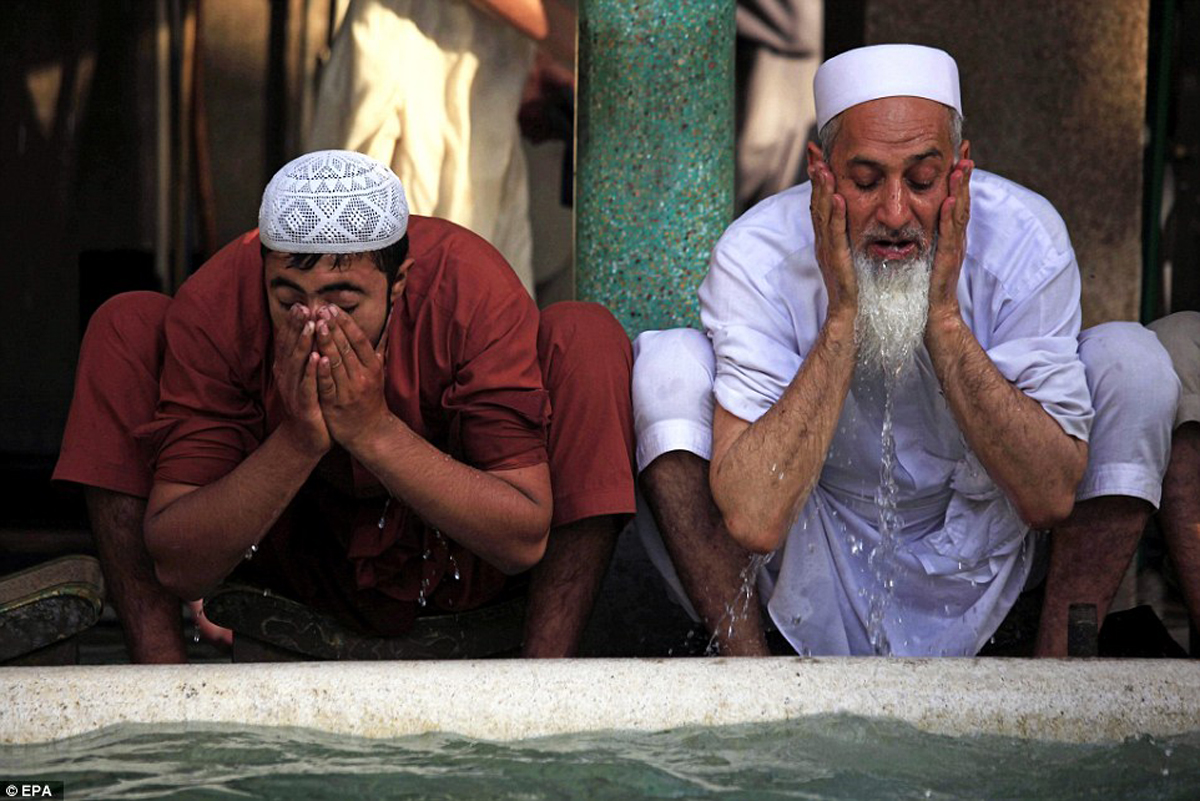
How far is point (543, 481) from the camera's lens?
125 inches

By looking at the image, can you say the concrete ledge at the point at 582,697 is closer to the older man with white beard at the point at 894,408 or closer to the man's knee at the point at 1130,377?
the older man with white beard at the point at 894,408

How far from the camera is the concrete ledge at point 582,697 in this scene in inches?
108

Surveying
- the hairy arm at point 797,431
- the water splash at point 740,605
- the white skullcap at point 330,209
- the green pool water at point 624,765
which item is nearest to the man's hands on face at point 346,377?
the white skullcap at point 330,209

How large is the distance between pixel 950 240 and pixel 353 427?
3.79 feet

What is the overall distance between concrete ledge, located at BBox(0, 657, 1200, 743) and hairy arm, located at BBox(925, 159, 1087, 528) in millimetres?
491

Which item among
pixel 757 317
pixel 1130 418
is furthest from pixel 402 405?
pixel 1130 418

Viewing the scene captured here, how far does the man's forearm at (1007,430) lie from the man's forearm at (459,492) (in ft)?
2.61

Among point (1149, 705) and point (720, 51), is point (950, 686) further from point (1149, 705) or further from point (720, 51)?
point (720, 51)

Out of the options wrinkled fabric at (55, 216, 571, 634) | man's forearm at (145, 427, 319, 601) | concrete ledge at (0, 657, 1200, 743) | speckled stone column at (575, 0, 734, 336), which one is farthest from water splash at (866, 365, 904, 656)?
man's forearm at (145, 427, 319, 601)

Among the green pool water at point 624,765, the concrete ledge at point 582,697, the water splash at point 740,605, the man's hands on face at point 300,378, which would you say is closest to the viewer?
the green pool water at point 624,765

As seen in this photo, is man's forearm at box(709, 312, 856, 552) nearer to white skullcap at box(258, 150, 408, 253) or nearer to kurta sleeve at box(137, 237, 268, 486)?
white skullcap at box(258, 150, 408, 253)

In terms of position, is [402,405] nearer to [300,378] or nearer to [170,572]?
[300,378]

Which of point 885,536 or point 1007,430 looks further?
point 885,536

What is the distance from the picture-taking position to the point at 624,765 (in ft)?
8.67
